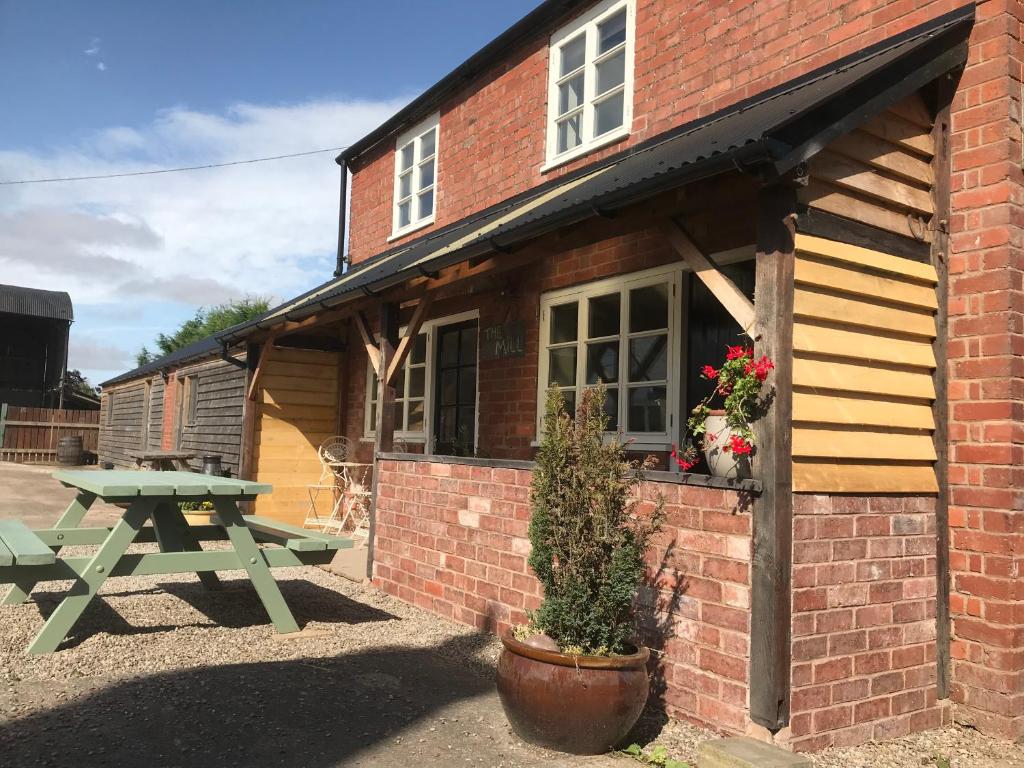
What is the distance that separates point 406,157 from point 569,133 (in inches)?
145

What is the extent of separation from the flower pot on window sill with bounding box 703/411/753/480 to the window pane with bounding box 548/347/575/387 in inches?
116

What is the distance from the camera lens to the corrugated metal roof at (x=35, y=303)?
28781 millimetres

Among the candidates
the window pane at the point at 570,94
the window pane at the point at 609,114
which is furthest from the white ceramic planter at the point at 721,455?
the window pane at the point at 570,94

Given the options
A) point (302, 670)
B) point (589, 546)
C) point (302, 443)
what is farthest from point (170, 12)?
point (589, 546)

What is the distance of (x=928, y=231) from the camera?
4398 millimetres

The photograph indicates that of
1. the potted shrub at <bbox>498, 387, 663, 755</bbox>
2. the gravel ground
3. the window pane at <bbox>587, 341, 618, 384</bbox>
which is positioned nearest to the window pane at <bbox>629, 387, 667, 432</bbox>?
the window pane at <bbox>587, 341, 618, 384</bbox>

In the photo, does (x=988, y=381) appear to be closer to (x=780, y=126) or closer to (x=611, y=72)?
(x=780, y=126)

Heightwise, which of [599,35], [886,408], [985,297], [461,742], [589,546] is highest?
[599,35]

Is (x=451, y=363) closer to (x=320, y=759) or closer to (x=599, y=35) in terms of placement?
(x=599, y=35)

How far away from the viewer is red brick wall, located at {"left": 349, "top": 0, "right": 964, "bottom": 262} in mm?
5453

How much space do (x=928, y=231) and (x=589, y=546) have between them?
Answer: 2.53m

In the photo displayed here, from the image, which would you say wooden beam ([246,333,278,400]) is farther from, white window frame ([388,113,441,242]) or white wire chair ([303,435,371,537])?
white window frame ([388,113,441,242])

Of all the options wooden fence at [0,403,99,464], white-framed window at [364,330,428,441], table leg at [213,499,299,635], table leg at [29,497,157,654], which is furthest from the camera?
wooden fence at [0,403,99,464]

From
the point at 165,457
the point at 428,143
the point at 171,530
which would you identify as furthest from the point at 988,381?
the point at 165,457
